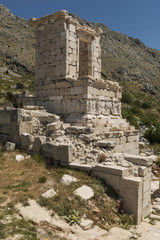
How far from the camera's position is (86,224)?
185 inches

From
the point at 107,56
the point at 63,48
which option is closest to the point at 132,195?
the point at 63,48

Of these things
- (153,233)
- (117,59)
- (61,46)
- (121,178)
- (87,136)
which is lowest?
(153,233)

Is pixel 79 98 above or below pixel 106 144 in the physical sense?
above

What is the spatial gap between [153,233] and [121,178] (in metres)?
1.46

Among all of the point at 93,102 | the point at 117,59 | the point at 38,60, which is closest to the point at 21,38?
the point at 117,59

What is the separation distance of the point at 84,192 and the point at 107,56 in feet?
177

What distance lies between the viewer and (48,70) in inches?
428

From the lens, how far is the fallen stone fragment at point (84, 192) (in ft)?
17.9

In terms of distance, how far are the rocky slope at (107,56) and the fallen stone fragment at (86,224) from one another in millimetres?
36286

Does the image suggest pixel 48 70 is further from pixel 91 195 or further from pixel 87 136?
pixel 91 195

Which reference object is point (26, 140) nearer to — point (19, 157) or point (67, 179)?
point (19, 157)

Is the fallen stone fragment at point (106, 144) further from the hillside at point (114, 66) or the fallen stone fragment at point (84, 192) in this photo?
the hillside at point (114, 66)

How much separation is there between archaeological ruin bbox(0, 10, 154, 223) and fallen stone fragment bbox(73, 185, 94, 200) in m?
0.71

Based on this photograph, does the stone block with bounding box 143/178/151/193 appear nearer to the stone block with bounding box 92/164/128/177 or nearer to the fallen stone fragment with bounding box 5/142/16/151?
the stone block with bounding box 92/164/128/177
